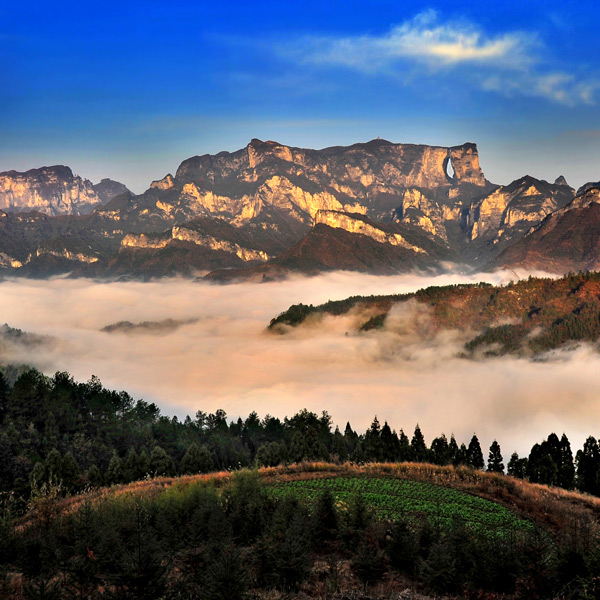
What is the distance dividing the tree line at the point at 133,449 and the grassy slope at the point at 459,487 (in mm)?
24269

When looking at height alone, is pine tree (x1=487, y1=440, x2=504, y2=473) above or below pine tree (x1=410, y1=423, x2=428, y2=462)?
below

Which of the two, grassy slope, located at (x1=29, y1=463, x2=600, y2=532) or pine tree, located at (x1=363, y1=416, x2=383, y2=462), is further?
pine tree, located at (x1=363, y1=416, x2=383, y2=462)

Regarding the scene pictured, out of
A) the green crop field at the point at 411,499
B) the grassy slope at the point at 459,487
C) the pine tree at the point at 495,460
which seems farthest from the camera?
the pine tree at the point at 495,460

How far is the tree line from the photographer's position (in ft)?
216

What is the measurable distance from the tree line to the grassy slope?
24.3 meters

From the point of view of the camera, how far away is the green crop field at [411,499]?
2920cm

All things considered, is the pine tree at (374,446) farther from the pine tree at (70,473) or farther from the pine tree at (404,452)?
the pine tree at (70,473)

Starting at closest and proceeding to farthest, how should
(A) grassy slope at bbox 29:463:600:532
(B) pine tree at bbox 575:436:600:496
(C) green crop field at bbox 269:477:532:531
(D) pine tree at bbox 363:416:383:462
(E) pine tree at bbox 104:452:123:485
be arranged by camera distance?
(C) green crop field at bbox 269:477:532:531, (A) grassy slope at bbox 29:463:600:532, (E) pine tree at bbox 104:452:123:485, (B) pine tree at bbox 575:436:600:496, (D) pine tree at bbox 363:416:383:462

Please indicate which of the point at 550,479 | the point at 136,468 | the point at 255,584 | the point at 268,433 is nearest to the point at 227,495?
the point at 255,584

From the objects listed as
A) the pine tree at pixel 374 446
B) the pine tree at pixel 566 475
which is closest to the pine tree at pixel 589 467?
the pine tree at pixel 566 475

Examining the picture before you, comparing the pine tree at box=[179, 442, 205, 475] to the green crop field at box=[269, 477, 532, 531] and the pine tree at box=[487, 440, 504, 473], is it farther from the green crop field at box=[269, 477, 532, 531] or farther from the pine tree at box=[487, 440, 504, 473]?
the pine tree at box=[487, 440, 504, 473]

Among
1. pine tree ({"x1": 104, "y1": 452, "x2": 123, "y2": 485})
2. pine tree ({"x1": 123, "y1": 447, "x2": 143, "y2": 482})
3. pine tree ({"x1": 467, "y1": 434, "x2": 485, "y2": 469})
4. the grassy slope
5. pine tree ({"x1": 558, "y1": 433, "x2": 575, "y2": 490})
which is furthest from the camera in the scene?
pine tree ({"x1": 467, "y1": 434, "x2": 485, "y2": 469})

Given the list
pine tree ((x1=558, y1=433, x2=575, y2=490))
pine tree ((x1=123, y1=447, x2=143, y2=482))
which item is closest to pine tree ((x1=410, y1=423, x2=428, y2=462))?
pine tree ((x1=558, y1=433, x2=575, y2=490))

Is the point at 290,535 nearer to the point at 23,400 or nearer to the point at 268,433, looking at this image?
the point at 23,400
